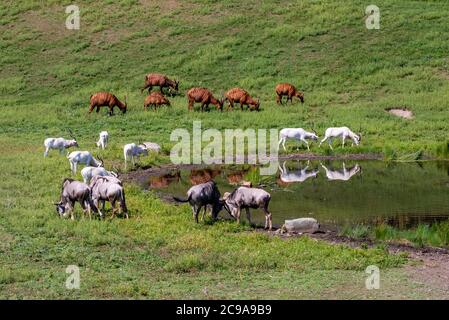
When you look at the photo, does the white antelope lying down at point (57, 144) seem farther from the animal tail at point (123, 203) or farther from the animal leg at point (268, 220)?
the animal leg at point (268, 220)

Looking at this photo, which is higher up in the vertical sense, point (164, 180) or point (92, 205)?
point (164, 180)

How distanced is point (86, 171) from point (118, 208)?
8.91 feet

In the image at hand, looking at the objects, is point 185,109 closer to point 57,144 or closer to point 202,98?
point 202,98

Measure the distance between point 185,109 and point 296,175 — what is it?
1391cm

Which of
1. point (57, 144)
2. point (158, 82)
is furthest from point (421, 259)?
point (158, 82)

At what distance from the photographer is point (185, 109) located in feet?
143

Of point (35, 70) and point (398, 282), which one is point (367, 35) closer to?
point (35, 70)

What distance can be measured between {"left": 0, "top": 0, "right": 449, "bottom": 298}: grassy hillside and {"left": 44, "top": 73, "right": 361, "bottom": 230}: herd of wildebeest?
600mm

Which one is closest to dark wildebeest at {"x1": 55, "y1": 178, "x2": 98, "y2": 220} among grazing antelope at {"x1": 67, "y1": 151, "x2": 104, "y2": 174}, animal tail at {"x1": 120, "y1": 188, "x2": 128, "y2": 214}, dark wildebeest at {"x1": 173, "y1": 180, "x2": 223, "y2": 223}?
animal tail at {"x1": 120, "y1": 188, "x2": 128, "y2": 214}

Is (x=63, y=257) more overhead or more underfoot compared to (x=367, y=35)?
more underfoot

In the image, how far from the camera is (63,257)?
18.9 m

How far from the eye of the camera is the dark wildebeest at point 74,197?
22.0 meters
